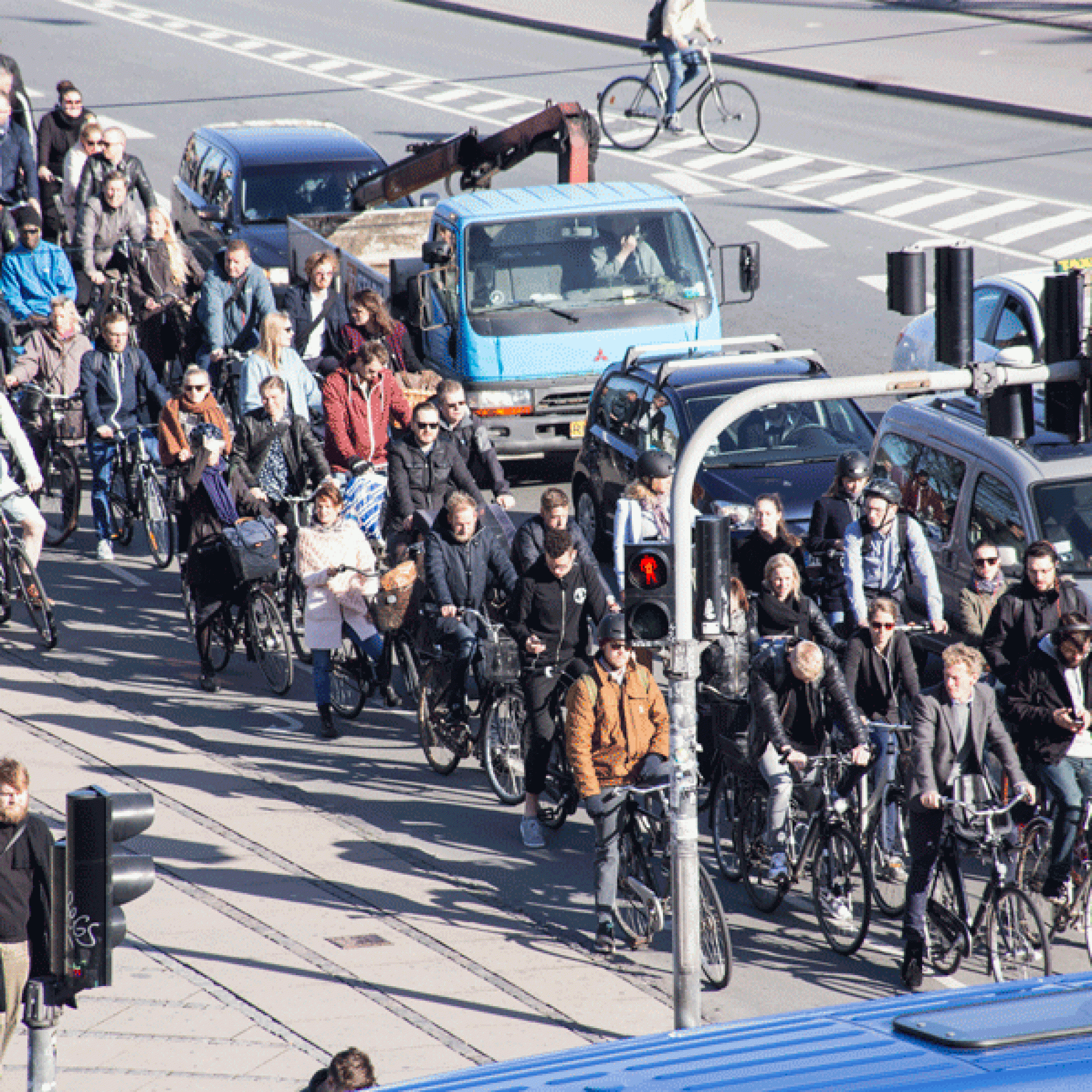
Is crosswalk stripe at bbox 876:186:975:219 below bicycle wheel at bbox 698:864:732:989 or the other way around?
the other way around

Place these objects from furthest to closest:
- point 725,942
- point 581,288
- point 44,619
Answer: point 581,288, point 44,619, point 725,942

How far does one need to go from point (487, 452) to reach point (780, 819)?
5.03 meters

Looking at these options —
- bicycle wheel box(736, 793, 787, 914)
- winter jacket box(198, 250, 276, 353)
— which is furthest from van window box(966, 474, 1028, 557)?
winter jacket box(198, 250, 276, 353)

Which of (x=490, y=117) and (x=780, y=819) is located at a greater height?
(x=490, y=117)

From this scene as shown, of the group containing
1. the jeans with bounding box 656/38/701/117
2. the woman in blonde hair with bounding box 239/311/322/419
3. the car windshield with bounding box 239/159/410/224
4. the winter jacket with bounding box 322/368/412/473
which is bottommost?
the winter jacket with bounding box 322/368/412/473

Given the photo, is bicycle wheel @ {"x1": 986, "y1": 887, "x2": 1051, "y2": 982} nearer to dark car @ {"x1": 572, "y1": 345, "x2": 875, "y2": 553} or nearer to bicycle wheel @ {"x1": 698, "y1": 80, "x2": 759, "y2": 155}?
dark car @ {"x1": 572, "y1": 345, "x2": 875, "y2": 553}

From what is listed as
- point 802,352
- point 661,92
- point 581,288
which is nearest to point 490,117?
point 661,92

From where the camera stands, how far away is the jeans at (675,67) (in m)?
30.5

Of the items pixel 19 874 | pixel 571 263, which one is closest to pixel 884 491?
pixel 19 874

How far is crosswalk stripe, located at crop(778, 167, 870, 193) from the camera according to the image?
1131 inches

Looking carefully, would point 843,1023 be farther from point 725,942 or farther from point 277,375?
point 277,375

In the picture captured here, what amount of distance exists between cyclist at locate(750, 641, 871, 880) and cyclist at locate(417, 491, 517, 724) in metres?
2.23

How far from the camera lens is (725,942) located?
9.69 metres

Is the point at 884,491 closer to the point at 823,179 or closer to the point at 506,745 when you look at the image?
the point at 506,745
